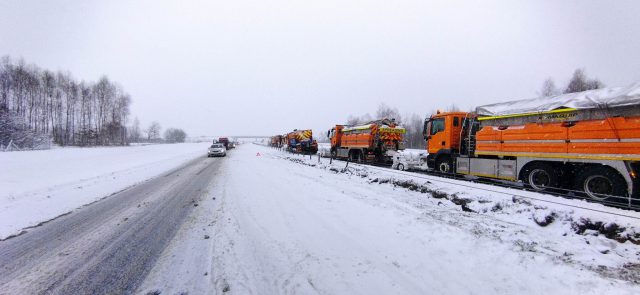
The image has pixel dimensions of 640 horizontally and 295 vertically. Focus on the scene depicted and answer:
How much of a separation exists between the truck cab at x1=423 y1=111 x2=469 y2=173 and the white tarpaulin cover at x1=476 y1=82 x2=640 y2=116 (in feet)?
7.20

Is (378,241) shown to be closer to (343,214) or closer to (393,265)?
(393,265)

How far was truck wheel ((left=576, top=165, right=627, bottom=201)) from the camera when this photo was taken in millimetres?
7266

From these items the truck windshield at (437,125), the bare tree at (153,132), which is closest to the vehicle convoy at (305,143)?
the truck windshield at (437,125)

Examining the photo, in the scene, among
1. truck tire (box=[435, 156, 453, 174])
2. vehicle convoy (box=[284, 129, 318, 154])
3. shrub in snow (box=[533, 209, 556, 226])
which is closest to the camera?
shrub in snow (box=[533, 209, 556, 226])

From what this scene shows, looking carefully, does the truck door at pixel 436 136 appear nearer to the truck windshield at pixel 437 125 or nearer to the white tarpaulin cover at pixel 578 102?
the truck windshield at pixel 437 125

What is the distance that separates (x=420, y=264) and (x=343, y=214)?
2.70 metres

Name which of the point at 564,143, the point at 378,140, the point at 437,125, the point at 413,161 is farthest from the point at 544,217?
the point at 378,140

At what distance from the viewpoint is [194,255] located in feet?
13.8

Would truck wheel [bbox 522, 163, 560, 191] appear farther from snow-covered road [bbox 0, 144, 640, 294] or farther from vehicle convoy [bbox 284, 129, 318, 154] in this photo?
vehicle convoy [bbox 284, 129, 318, 154]

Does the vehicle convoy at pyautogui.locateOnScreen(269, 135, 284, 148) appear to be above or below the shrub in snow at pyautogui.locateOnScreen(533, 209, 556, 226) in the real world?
above

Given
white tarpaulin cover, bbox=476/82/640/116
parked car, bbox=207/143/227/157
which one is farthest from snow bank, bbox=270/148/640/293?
parked car, bbox=207/143/227/157

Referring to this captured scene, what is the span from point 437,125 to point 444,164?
1908mm

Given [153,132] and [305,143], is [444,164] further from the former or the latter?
[153,132]

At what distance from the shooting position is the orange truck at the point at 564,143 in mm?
7090
